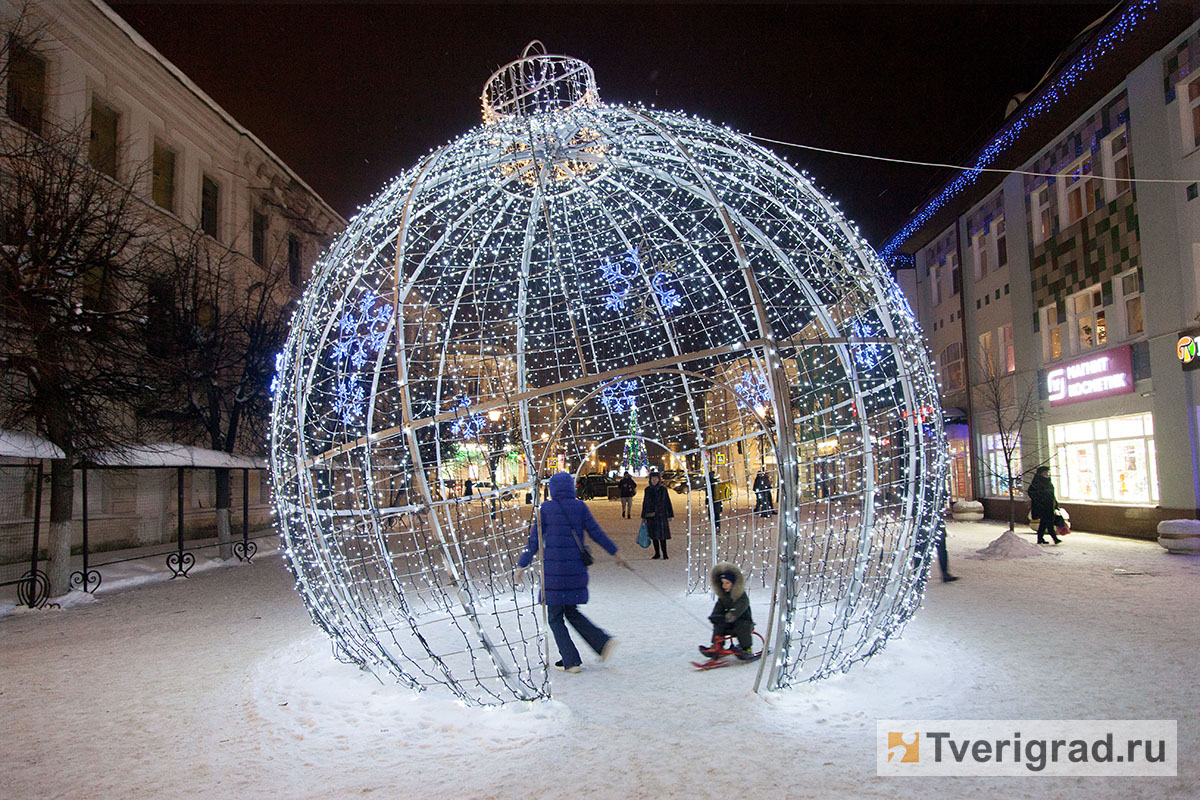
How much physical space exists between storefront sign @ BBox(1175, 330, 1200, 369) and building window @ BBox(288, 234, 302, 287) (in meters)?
22.5

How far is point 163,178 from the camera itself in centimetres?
1852

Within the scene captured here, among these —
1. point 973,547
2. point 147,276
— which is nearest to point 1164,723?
point 973,547

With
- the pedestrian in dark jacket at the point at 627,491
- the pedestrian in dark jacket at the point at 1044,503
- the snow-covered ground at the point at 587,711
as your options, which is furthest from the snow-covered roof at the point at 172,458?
the pedestrian in dark jacket at the point at 1044,503

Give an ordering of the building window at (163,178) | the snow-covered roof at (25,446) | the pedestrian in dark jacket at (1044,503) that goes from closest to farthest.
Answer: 1. the snow-covered roof at (25,446)
2. the pedestrian in dark jacket at (1044,503)
3. the building window at (163,178)

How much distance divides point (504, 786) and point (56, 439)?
30.2 ft

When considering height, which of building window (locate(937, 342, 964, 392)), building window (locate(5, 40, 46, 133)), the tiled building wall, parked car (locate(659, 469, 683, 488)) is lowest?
parked car (locate(659, 469, 683, 488))

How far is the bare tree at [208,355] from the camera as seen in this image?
13.4 metres

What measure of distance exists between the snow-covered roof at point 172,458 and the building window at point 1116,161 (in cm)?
1731

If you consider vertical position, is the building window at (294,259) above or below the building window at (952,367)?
above

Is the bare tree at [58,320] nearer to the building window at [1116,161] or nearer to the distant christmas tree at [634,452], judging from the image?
the distant christmas tree at [634,452]

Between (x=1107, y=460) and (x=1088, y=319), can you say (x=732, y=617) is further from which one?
(x=1088, y=319)

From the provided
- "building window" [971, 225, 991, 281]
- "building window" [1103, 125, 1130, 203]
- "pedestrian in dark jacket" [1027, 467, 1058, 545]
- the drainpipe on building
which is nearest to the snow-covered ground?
"pedestrian in dark jacket" [1027, 467, 1058, 545]

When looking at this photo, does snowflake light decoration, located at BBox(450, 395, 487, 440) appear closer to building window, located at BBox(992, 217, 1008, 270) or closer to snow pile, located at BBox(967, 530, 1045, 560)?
snow pile, located at BBox(967, 530, 1045, 560)

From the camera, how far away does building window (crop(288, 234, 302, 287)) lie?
79.6ft
